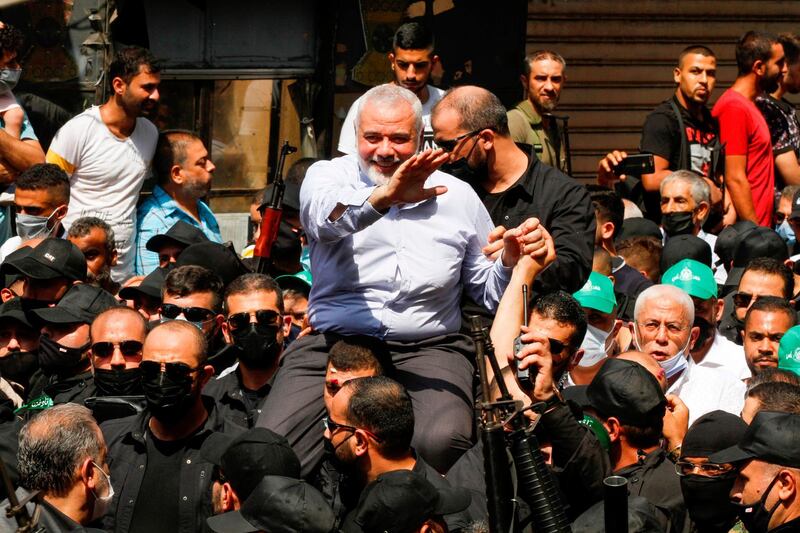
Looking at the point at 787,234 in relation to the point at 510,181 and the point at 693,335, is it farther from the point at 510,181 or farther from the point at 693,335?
the point at 510,181

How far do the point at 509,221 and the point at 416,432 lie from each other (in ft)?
4.05

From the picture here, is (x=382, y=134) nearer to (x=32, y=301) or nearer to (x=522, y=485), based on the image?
(x=522, y=485)

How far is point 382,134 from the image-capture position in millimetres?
6434

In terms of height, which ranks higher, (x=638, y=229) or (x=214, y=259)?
(x=214, y=259)

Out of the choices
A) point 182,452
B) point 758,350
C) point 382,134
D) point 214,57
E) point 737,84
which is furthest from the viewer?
point 214,57

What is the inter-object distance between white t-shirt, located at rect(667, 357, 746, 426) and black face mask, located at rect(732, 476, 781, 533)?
90.4 inches

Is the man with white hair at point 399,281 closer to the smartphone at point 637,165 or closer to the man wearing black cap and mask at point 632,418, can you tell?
the man wearing black cap and mask at point 632,418

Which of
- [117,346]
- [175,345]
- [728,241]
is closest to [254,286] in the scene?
[117,346]

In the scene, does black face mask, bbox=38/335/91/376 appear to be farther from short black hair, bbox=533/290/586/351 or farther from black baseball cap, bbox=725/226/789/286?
black baseball cap, bbox=725/226/789/286

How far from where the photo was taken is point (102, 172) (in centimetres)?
977

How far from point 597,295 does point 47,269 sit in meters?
3.00

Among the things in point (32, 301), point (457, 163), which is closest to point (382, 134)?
point (457, 163)

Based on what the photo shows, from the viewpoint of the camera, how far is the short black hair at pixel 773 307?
340 inches

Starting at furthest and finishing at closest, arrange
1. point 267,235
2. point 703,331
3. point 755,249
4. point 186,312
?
point 755,249, point 267,235, point 703,331, point 186,312
